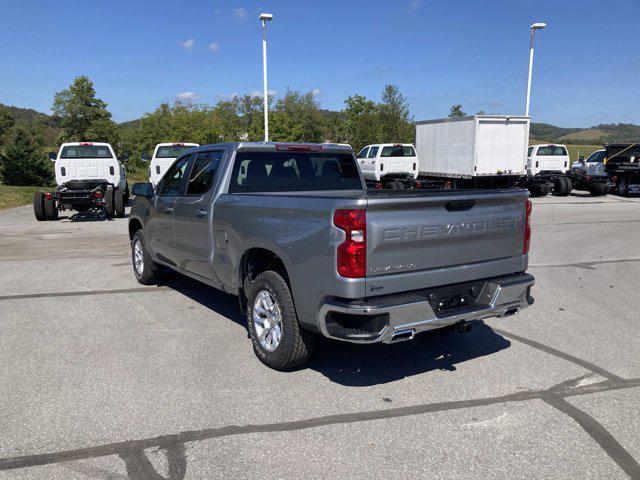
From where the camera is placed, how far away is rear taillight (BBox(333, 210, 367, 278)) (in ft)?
11.6

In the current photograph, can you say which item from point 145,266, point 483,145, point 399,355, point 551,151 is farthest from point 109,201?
point 551,151

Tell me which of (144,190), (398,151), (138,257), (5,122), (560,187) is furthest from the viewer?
(5,122)

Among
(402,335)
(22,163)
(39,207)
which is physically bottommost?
(39,207)

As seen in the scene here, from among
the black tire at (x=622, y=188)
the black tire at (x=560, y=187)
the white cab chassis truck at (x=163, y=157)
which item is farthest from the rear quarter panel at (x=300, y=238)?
the black tire at (x=622, y=188)

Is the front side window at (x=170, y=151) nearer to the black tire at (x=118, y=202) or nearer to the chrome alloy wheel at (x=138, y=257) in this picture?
the black tire at (x=118, y=202)

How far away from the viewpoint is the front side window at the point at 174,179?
618 centimetres

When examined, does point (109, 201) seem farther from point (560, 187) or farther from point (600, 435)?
point (560, 187)

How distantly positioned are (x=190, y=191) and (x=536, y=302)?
14.2 ft

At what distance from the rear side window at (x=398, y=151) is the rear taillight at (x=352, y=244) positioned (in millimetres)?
19215

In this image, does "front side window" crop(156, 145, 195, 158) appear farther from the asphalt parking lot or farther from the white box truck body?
the asphalt parking lot

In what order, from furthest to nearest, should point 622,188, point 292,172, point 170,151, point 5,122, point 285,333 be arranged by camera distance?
point 5,122 → point 622,188 → point 170,151 → point 292,172 → point 285,333

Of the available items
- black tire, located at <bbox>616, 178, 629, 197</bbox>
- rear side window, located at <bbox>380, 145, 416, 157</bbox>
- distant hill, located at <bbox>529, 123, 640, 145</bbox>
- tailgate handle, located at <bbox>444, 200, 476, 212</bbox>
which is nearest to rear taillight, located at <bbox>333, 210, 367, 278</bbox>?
tailgate handle, located at <bbox>444, 200, 476, 212</bbox>

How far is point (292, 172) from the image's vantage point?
5.55 meters

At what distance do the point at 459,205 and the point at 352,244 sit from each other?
100cm
